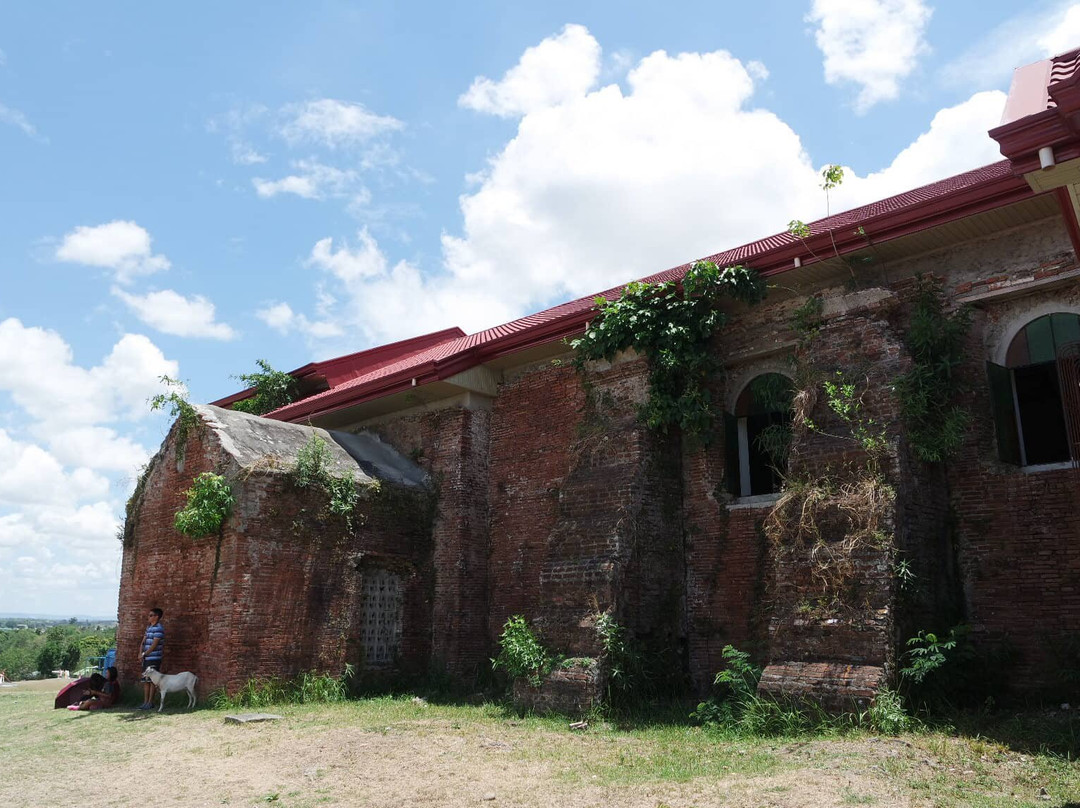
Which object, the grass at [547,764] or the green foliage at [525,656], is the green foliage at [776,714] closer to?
the grass at [547,764]

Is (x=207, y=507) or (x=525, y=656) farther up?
(x=207, y=507)

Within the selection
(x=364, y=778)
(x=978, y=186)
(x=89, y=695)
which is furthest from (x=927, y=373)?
(x=89, y=695)

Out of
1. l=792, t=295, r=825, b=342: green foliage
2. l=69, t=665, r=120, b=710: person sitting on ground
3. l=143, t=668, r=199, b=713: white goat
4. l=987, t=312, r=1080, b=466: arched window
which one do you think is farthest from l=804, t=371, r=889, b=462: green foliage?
l=69, t=665, r=120, b=710: person sitting on ground

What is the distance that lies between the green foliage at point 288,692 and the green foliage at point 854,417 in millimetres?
6760

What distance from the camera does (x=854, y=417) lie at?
812 centimetres

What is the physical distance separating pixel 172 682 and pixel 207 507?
2136 millimetres

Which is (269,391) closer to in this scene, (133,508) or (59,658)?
(133,508)

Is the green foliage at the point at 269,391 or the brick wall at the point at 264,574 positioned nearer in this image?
the brick wall at the point at 264,574

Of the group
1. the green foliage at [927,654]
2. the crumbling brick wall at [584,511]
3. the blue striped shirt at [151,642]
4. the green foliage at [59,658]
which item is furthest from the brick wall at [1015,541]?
the green foliage at [59,658]

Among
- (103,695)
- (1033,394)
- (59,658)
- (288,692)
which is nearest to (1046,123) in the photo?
(1033,394)

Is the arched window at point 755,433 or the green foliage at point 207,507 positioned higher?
the arched window at point 755,433

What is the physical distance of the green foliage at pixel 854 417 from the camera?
25.5 feet

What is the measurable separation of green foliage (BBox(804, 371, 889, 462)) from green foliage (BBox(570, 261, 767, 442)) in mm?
1586

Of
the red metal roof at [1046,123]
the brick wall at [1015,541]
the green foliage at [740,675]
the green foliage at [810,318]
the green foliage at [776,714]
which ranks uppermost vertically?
the green foliage at [810,318]
